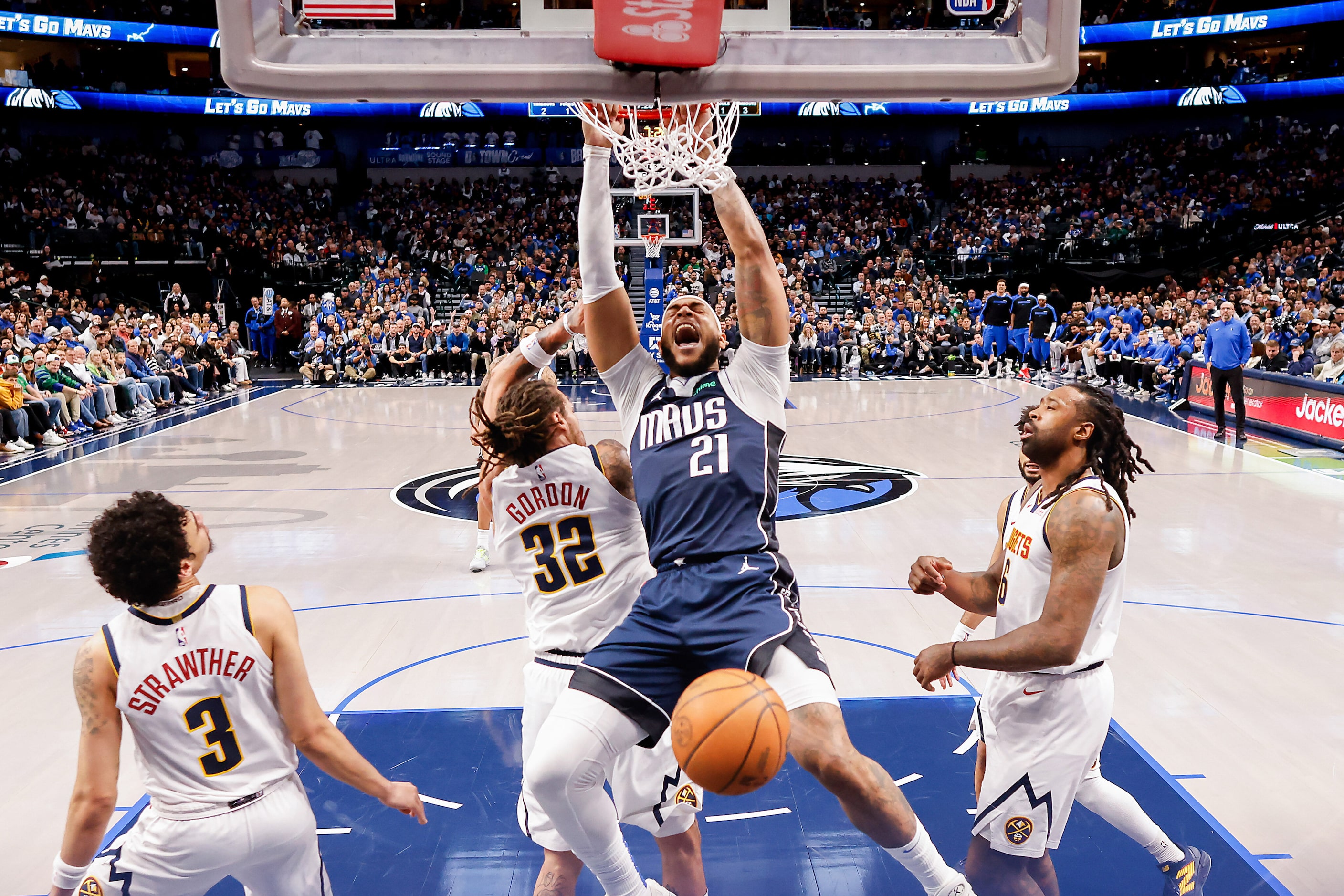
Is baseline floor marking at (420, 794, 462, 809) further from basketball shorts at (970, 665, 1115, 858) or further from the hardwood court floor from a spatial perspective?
basketball shorts at (970, 665, 1115, 858)

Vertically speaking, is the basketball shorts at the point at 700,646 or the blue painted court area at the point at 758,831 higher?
the basketball shorts at the point at 700,646

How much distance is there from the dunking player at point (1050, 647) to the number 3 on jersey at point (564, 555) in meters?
1.04

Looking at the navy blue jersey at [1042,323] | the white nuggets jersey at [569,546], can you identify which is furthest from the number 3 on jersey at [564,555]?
the navy blue jersey at [1042,323]

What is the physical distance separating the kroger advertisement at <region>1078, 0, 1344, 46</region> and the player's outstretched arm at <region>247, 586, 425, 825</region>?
28400 mm

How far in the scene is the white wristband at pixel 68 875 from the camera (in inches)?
94.0

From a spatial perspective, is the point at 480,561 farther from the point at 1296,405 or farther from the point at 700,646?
the point at 1296,405

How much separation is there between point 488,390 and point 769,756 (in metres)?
1.93

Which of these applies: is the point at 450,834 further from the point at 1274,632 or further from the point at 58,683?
the point at 1274,632

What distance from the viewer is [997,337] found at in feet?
67.9

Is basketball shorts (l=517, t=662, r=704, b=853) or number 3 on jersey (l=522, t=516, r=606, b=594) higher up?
number 3 on jersey (l=522, t=516, r=606, b=594)

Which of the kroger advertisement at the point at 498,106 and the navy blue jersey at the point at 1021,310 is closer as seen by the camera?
the navy blue jersey at the point at 1021,310

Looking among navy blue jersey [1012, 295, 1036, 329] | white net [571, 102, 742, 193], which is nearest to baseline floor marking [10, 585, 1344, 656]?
white net [571, 102, 742, 193]

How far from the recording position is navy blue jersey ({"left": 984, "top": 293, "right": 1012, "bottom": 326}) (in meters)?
20.5

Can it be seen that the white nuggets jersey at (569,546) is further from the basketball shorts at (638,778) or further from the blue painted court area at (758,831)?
the blue painted court area at (758,831)
